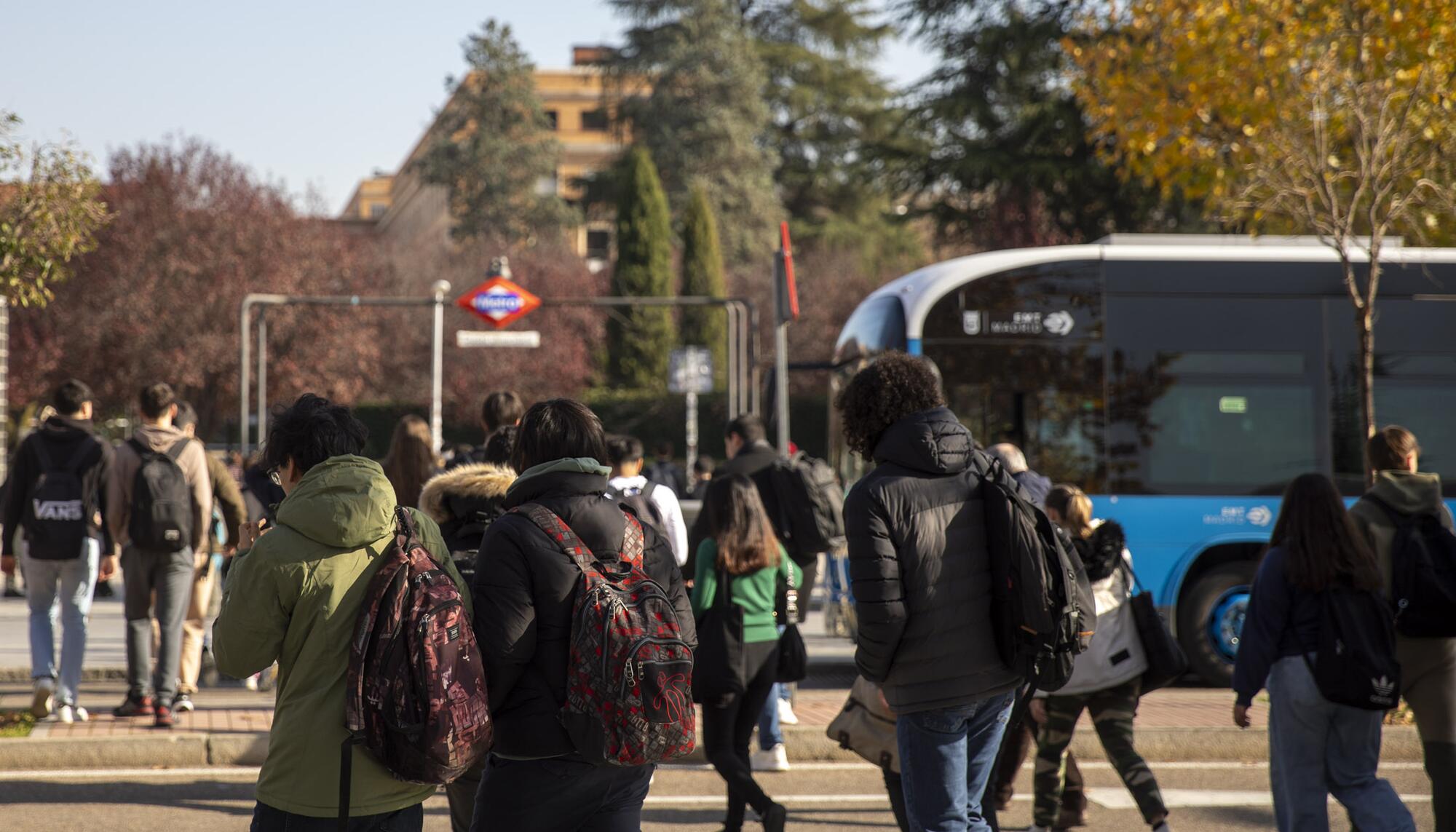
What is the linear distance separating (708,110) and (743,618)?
148 ft

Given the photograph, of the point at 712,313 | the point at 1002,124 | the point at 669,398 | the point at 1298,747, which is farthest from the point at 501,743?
the point at 712,313

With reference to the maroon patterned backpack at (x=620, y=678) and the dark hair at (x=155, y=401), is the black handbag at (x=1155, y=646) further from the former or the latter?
the dark hair at (x=155, y=401)

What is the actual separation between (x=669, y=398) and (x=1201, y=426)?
1334 inches

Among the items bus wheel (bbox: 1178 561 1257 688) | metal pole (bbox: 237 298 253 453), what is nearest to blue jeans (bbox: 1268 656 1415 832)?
bus wheel (bbox: 1178 561 1257 688)

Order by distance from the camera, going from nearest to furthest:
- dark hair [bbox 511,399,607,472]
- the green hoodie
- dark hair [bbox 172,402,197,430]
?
the green hoodie < dark hair [bbox 511,399,607,472] < dark hair [bbox 172,402,197,430]

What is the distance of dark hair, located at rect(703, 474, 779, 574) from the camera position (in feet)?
20.1

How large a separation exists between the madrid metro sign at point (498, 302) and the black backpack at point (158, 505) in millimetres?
7571

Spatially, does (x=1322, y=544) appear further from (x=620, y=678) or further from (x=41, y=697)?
(x=41, y=697)

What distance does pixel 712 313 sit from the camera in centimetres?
4744

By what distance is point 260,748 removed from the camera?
7.53 metres

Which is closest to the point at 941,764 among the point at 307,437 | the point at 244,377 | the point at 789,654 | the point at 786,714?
the point at 307,437

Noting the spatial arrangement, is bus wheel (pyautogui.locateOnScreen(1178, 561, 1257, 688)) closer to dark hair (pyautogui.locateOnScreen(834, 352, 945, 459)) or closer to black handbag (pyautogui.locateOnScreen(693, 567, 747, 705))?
black handbag (pyautogui.locateOnScreen(693, 567, 747, 705))

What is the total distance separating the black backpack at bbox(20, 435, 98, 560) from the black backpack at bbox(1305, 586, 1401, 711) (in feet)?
20.9

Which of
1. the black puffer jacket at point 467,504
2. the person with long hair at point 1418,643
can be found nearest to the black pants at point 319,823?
the black puffer jacket at point 467,504
